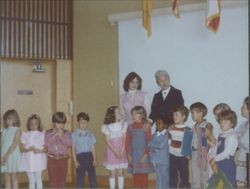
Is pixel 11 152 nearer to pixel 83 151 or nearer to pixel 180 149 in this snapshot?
pixel 83 151

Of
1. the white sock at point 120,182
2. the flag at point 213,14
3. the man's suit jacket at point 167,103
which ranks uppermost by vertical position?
the flag at point 213,14

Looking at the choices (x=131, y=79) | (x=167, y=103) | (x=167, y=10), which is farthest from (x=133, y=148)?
(x=167, y=10)

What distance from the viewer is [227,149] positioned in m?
8.27

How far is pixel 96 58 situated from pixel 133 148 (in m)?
2.89

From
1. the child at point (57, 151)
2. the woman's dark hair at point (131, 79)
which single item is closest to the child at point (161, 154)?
the woman's dark hair at point (131, 79)

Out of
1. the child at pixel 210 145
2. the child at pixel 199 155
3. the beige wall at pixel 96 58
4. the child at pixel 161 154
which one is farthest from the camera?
the beige wall at pixel 96 58

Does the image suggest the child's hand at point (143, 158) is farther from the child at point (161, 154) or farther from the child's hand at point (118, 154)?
the child's hand at point (118, 154)

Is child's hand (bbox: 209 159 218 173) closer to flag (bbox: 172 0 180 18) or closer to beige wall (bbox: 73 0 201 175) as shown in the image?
flag (bbox: 172 0 180 18)

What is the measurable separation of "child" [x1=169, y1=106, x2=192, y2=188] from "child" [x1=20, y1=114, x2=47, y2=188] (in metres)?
1.83

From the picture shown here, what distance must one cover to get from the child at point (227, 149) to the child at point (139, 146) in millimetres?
1247

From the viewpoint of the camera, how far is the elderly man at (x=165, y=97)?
33.2 ft

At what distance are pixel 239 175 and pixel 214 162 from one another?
0.36 meters

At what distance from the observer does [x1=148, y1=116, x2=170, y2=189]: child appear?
30.1 ft

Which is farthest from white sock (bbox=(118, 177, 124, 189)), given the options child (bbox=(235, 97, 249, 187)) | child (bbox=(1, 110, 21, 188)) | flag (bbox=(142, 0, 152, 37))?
flag (bbox=(142, 0, 152, 37))
